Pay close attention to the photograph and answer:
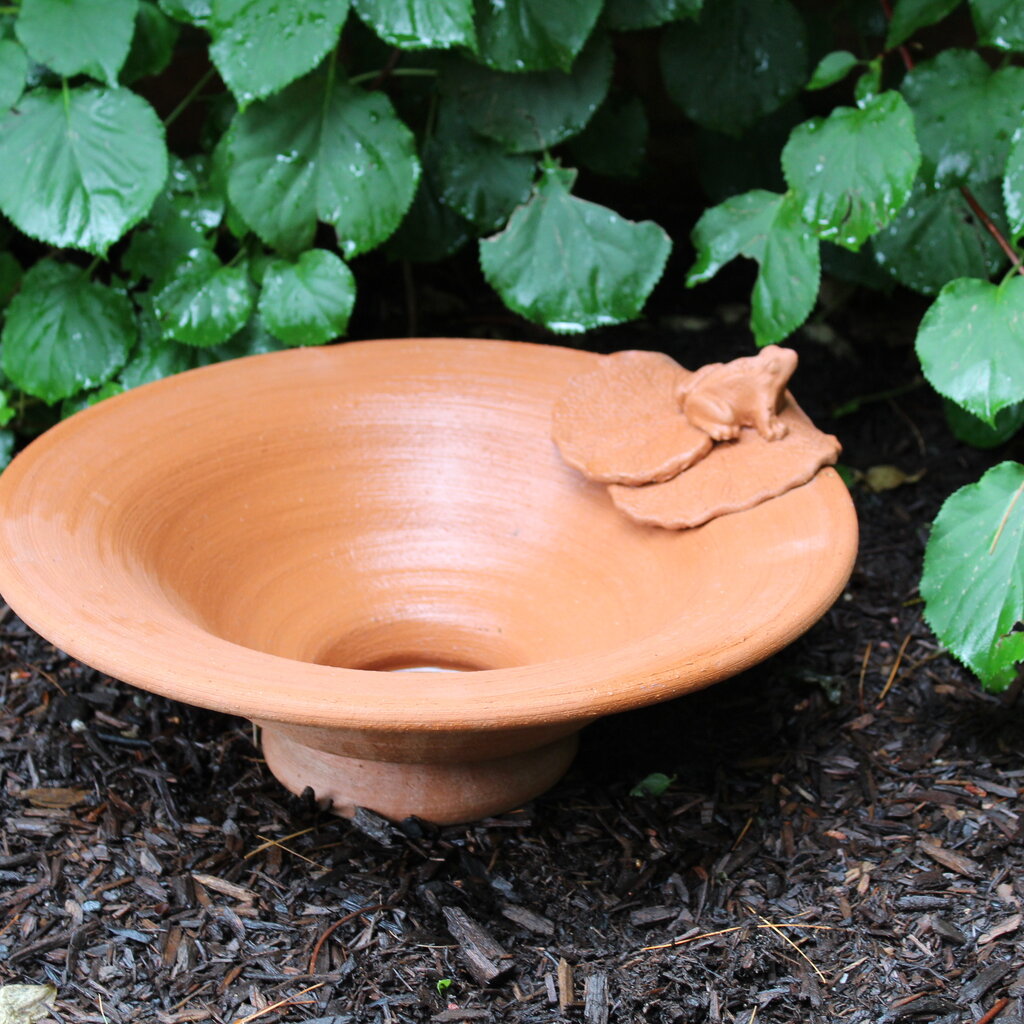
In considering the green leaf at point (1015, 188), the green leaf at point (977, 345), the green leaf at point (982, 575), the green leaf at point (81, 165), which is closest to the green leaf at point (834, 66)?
the green leaf at point (1015, 188)

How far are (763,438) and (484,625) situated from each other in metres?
0.49

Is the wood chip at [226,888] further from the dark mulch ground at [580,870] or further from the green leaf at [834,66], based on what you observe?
the green leaf at [834,66]

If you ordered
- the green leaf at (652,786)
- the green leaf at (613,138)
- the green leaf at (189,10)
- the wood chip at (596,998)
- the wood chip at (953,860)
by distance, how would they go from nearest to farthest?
the wood chip at (596,998), the wood chip at (953,860), the green leaf at (652,786), the green leaf at (189,10), the green leaf at (613,138)

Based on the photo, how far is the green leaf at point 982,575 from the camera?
1.50m

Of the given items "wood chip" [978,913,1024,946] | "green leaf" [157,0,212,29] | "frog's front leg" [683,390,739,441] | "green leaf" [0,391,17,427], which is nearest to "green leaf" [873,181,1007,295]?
"frog's front leg" [683,390,739,441]

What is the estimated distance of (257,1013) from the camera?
1.32 metres

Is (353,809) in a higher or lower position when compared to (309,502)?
lower

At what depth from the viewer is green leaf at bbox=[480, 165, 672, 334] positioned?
6.42 feet

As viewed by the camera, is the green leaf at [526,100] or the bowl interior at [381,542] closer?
the bowl interior at [381,542]

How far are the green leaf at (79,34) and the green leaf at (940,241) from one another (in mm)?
1292

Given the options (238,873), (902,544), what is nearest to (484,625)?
(238,873)

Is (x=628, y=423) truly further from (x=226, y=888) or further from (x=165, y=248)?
(x=165, y=248)

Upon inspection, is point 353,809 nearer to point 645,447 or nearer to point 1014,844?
point 645,447

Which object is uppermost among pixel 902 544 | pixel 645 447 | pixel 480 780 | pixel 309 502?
pixel 645 447
